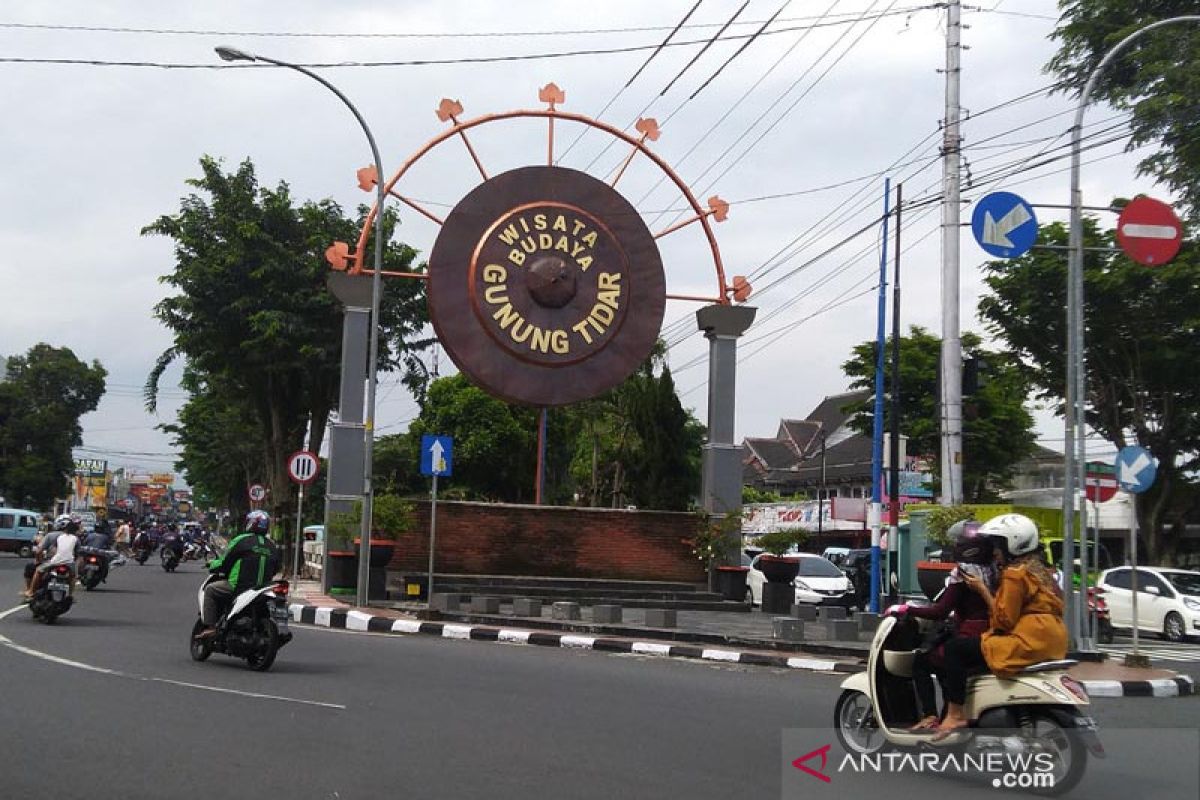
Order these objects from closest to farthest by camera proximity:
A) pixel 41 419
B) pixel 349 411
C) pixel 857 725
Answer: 1. pixel 857 725
2. pixel 349 411
3. pixel 41 419

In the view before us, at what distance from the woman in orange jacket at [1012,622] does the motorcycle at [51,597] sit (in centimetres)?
1309

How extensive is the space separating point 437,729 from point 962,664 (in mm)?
3787

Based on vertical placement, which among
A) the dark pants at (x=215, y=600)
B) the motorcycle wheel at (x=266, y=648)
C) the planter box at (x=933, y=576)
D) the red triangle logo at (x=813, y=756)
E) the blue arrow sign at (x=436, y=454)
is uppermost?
the blue arrow sign at (x=436, y=454)

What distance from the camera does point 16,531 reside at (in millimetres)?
50062

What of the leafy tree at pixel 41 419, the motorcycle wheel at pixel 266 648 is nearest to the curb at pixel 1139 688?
the motorcycle wheel at pixel 266 648

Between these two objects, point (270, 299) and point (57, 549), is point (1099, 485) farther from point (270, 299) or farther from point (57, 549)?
point (270, 299)

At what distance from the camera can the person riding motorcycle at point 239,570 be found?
12.7 metres

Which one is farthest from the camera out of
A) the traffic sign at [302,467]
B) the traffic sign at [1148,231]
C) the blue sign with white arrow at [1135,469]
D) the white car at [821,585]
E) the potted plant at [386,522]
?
the white car at [821,585]

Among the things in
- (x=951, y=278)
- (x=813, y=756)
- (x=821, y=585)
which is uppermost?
(x=951, y=278)

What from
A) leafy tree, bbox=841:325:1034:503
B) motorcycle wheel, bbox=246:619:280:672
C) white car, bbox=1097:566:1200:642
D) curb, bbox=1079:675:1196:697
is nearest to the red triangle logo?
motorcycle wheel, bbox=246:619:280:672

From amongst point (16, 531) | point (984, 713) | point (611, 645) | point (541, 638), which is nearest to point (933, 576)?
point (611, 645)

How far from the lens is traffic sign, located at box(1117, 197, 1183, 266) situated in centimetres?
1636

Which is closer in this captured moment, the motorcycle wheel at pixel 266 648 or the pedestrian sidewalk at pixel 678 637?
the motorcycle wheel at pixel 266 648

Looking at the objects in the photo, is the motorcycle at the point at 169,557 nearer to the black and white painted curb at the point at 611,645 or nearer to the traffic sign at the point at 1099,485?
the black and white painted curb at the point at 611,645
